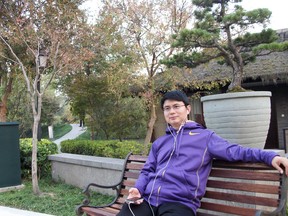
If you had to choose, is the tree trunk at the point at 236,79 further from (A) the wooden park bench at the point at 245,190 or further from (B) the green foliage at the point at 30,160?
(B) the green foliage at the point at 30,160

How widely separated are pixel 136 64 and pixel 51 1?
3178 mm

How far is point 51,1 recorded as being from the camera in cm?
724

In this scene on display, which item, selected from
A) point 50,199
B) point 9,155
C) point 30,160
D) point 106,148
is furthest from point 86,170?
point 106,148

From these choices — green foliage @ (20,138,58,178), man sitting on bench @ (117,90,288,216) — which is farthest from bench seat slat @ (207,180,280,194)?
green foliage @ (20,138,58,178)

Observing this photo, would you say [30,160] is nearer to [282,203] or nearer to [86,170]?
[86,170]

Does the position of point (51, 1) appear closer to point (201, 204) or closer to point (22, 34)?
point (22, 34)

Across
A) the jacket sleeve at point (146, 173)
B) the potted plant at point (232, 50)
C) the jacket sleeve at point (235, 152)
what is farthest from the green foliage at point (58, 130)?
the jacket sleeve at point (235, 152)

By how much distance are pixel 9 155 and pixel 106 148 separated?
9.13 feet

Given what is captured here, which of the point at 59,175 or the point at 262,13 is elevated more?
the point at 262,13

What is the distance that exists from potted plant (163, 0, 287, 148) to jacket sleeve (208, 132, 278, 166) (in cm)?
126

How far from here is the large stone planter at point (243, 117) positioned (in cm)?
376

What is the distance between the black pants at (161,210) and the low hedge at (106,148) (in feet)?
15.5

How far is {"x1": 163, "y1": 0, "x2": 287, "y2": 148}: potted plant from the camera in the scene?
3.80m

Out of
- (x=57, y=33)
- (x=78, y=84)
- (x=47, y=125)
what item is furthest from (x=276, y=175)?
(x=47, y=125)
